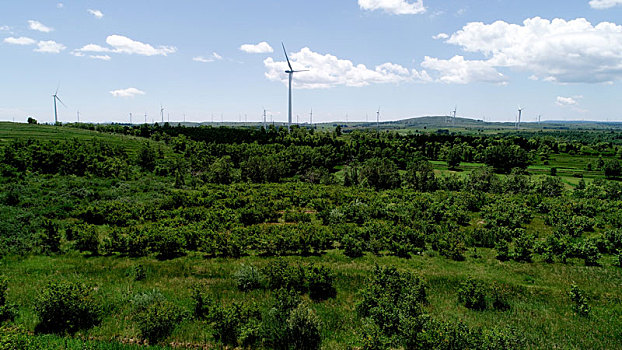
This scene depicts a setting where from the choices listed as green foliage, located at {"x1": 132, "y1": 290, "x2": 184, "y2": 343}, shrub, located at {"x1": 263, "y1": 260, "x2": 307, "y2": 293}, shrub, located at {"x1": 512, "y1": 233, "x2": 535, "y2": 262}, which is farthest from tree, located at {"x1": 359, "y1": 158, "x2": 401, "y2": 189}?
green foliage, located at {"x1": 132, "y1": 290, "x2": 184, "y2": 343}

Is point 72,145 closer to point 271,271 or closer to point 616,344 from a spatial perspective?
point 271,271

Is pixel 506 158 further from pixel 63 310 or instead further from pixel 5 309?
pixel 5 309

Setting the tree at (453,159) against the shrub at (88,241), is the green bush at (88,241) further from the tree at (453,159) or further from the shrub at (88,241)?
the tree at (453,159)

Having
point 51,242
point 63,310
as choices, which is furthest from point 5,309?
point 51,242

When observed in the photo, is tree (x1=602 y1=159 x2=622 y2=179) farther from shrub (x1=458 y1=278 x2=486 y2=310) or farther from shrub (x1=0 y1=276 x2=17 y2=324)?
shrub (x1=0 y1=276 x2=17 y2=324)

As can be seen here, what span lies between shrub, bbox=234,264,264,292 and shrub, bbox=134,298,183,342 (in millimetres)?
6333

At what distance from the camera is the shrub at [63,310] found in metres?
19.3

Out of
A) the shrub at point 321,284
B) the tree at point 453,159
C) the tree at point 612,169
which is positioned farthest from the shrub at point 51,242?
the tree at point 612,169

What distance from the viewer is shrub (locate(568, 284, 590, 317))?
24.0 m

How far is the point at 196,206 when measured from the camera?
5806 centimetres

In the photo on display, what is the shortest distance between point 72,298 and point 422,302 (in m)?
24.2

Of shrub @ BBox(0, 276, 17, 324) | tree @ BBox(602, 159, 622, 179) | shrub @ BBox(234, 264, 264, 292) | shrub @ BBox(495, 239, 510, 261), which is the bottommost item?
shrub @ BBox(495, 239, 510, 261)

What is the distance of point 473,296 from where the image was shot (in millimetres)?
25156

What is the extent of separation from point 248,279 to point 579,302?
26.6m
